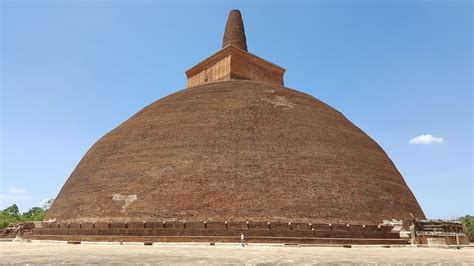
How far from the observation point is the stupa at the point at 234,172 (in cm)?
1480

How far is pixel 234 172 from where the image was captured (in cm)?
1556

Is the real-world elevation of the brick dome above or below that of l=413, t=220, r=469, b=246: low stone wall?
above

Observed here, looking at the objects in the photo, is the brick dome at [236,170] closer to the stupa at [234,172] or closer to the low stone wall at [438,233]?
the stupa at [234,172]

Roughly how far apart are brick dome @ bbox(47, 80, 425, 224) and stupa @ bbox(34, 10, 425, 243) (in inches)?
1.8

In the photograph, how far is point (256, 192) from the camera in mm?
15023

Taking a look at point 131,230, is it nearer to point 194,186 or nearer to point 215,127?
point 194,186

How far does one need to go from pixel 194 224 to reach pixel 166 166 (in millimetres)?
3098

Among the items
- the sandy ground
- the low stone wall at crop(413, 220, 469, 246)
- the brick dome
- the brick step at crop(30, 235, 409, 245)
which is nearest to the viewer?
the sandy ground

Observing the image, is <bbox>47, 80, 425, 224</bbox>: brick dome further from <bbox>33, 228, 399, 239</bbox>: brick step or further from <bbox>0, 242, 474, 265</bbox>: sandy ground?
<bbox>0, 242, 474, 265</bbox>: sandy ground

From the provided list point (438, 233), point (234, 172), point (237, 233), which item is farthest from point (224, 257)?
point (438, 233)

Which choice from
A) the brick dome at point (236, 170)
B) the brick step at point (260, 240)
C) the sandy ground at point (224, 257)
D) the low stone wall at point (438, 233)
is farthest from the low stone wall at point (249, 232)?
the low stone wall at point (438, 233)

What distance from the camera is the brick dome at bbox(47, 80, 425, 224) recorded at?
49.1ft

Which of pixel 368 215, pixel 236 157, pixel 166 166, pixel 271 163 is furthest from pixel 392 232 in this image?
pixel 166 166

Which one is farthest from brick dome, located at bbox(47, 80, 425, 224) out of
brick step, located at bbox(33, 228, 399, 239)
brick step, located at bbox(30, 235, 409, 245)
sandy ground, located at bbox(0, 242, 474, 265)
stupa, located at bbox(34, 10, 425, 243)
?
sandy ground, located at bbox(0, 242, 474, 265)
